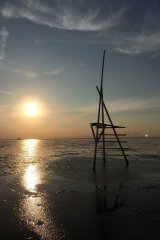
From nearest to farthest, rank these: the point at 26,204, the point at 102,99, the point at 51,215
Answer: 1. the point at 51,215
2. the point at 26,204
3. the point at 102,99

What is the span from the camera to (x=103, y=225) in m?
8.96

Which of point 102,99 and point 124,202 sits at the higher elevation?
point 102,99

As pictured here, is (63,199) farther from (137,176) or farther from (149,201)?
(137,176)

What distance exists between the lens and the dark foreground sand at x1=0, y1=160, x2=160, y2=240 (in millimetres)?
8289

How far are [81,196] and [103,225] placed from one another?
458 cm

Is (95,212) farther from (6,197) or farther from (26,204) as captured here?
(6,197)

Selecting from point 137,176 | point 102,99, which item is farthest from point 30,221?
point 102,99

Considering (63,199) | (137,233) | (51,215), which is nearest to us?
(137,233)

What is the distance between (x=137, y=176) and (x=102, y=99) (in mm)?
7686

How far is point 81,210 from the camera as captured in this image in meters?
10.9

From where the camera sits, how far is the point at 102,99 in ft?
80.6

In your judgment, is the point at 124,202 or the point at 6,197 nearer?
the point at 124,202

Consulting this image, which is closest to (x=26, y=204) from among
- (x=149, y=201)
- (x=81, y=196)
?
(x=81, y=196)

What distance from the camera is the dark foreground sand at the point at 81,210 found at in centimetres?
829
